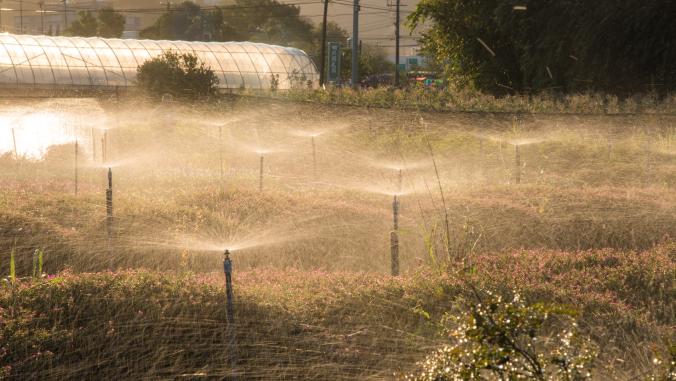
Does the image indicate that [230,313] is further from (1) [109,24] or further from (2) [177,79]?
(1) [109,24]

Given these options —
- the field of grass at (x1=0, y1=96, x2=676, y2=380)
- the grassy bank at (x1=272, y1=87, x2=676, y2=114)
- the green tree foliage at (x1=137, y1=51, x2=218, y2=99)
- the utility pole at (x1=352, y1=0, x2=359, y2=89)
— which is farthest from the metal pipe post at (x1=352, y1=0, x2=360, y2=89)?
the field of grass at (x1=0, y1=96, x2=676, y2=380)

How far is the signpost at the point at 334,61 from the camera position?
42469mm

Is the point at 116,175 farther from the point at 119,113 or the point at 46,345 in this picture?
the point at 119,113

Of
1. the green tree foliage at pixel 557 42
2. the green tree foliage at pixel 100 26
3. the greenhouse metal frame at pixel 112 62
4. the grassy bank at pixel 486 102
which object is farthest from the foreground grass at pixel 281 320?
the green tree foliage at pixel 100 26

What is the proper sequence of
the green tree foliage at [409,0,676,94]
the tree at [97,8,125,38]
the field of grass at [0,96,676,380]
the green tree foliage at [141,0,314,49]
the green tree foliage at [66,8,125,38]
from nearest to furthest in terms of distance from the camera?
the field of grass at [0,96,676,380] < the green tree foliage at [409,0,676,94] < the green tree foliage at [66,8,125,38] < the tree at [97,8,125,38] < the green tree foliage at [141,0,314,49]

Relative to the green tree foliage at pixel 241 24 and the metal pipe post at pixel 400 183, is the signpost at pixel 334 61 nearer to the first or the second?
the metal pipe post at pixel 400 183

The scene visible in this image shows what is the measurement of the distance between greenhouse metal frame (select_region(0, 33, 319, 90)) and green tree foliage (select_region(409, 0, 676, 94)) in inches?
249

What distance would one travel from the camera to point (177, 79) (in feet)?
76.0

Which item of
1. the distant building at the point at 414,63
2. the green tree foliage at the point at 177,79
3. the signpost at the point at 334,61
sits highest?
the distant building at the point at 414,63

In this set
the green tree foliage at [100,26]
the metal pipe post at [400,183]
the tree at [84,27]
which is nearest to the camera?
the metal pipe post at [400,183]

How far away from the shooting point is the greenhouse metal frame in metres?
31.2

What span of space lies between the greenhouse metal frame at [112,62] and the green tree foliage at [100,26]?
3761cm

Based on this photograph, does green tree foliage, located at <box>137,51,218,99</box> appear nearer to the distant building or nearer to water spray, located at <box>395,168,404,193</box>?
water spray, located at <box>395,168,404,193</box>

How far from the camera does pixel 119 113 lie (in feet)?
78.0
